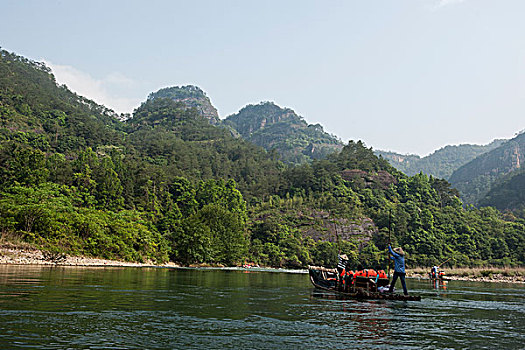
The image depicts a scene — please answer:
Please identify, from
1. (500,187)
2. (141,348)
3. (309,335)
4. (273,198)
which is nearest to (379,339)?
(309,335)

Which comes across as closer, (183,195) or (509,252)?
(509,252)

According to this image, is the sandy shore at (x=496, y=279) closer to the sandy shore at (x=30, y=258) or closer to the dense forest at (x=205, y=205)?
the dense forest at (x=205, y=205)

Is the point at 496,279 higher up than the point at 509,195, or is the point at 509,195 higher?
the point at 509,195

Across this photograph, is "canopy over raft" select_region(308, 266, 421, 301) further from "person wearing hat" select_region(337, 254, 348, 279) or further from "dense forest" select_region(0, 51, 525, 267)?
"dense forest" select_region(0, 51, 525, 267)

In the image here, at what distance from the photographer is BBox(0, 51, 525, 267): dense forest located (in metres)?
61.3

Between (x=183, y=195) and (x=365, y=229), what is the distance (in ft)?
145

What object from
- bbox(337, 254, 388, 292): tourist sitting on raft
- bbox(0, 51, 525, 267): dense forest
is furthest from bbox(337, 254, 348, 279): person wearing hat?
bbox(0, 51, 525, 267): dense forest

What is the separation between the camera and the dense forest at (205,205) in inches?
2414

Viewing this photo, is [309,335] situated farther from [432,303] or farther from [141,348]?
[432,303]

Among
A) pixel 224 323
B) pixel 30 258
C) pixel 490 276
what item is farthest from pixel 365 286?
pixel 490 276

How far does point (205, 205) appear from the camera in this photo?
287 ft

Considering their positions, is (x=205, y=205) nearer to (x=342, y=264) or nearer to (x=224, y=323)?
(x=342, y=264)

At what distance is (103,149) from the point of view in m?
120

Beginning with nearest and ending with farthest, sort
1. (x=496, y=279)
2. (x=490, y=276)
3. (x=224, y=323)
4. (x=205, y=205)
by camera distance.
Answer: (x=224, y=323) < (x=496, y=279) < (x=490, y=276) < (x=205, y=205)
